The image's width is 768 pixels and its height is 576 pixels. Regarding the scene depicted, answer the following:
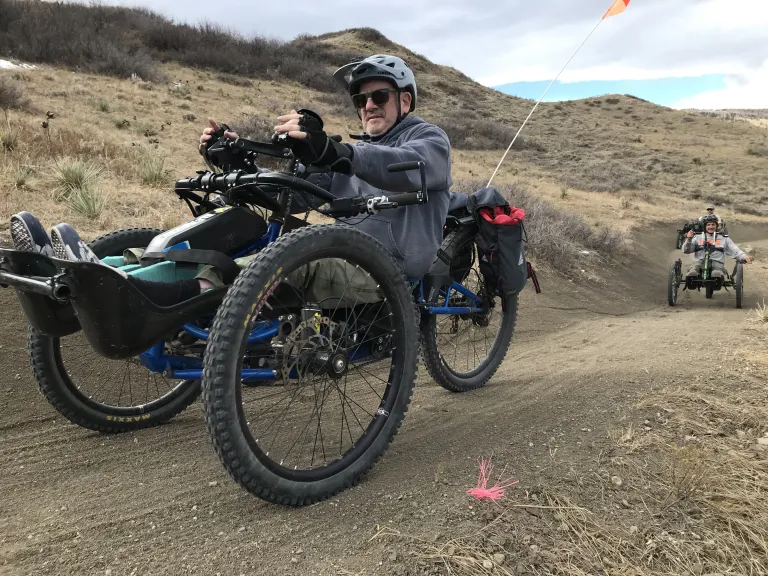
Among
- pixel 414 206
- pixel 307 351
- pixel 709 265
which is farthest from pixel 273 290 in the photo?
pixel 709 265

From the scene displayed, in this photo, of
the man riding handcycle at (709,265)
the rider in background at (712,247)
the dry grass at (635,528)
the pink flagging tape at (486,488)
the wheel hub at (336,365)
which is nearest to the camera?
the dry grass at (635,528)

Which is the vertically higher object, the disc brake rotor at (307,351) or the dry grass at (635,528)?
the disc brake rotor at (307,351)

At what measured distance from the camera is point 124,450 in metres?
2.73

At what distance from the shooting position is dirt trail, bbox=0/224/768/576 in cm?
187

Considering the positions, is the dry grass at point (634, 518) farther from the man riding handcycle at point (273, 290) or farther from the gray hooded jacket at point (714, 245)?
the gray hooded jacket at point (714, 245)

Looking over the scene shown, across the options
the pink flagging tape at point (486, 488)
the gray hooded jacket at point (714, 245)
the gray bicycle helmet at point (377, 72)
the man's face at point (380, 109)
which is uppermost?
the gray bicycle helmet at point (377, 72)

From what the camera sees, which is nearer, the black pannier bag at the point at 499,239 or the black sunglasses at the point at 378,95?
the black sunglasses at the point at 378,95

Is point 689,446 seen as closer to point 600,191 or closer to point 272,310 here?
point 272,310

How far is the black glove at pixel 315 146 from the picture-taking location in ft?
7.09

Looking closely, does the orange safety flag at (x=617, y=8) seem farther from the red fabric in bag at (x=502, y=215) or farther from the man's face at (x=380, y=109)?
the man's face at (x=380, y=109)

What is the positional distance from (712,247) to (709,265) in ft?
1.27

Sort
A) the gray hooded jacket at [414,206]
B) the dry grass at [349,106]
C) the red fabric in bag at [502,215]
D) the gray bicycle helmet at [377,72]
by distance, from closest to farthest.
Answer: the gray hooded jacket at [414,206]
the gray bicycle helmet at [377,72]
the red fabric in bag at [502,215]
the dry grass at [349,106]

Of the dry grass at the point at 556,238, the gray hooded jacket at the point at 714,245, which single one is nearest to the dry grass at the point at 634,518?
the dry grass at the point at 556,238

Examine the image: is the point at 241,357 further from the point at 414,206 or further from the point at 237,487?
the point at 414,206
